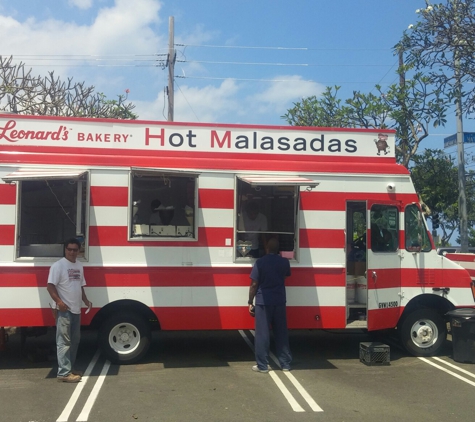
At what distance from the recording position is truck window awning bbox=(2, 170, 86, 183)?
7.33 meters

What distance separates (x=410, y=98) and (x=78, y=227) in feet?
Result: 38.1

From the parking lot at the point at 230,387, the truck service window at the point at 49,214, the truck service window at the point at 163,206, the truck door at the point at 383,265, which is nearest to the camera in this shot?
the parking lot at the point at 230,387

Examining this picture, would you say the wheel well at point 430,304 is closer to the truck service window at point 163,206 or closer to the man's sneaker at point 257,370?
the man's sneaker at point 257,370

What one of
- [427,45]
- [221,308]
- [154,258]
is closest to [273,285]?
[221,308]

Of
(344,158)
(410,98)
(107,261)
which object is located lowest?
(107,261)

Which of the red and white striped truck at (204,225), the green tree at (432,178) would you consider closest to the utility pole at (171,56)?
the green tree at (432,178)

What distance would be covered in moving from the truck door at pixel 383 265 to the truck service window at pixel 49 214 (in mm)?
4238

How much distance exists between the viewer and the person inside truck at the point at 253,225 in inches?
330

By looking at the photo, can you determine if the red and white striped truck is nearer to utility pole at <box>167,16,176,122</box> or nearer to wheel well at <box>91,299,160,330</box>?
wheel well at <box>91,299,160,330</box>

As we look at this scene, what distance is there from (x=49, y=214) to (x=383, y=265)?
16.5 feet

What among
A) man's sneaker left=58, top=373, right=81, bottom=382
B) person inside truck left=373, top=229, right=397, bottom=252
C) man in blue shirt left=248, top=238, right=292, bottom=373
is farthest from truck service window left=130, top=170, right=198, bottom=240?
person inside truck left=373, top=229, right=397, bottom=252

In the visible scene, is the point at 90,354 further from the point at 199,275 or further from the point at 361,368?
the point at 361,368

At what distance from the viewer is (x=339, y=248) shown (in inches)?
331

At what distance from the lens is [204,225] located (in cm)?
812
